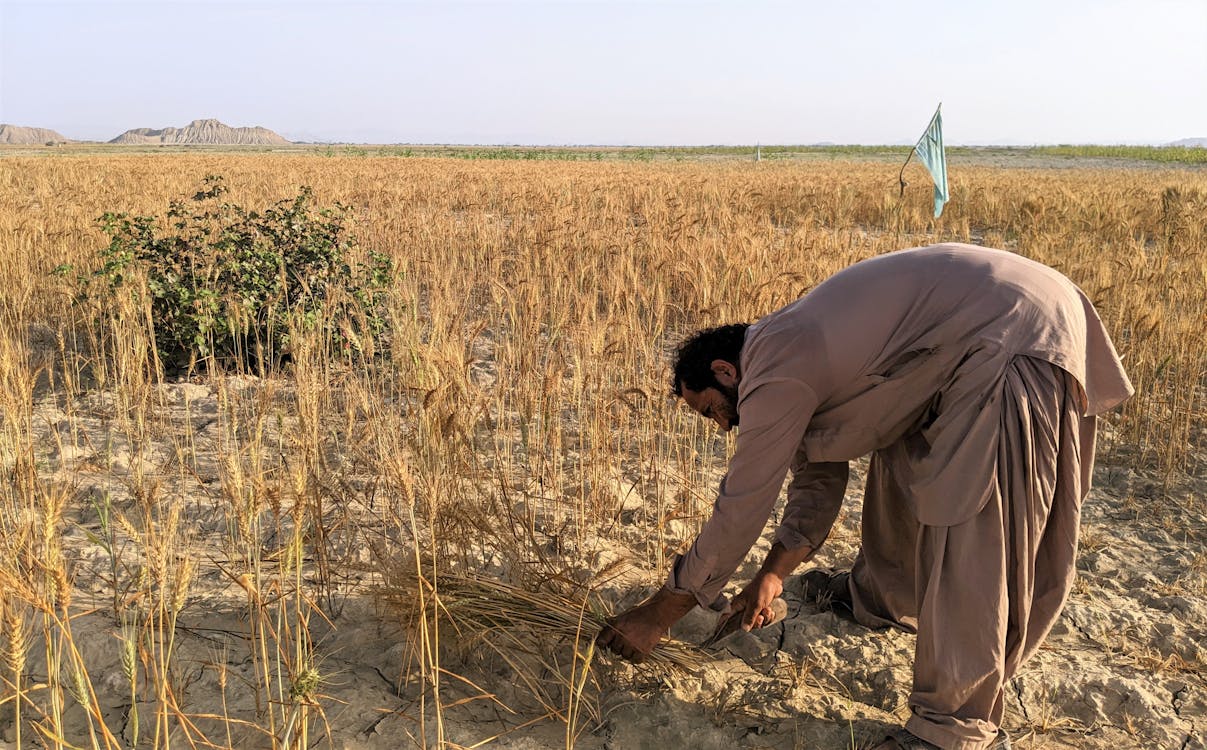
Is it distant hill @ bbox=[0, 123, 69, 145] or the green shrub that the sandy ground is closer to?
the green shrub

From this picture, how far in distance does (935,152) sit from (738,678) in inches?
147

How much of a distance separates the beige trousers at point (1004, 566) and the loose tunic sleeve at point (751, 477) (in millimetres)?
378

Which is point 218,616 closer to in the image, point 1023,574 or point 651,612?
point 651,612

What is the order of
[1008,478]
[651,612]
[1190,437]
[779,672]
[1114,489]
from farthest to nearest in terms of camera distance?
[1190,437] < [1114,489] < [779,672] < [651,612] < [1008,478]

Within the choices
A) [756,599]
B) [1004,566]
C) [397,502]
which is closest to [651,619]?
[756,599]

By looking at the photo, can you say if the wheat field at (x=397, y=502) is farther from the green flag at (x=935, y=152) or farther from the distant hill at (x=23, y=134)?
the distant hill at (x=23, y=134)

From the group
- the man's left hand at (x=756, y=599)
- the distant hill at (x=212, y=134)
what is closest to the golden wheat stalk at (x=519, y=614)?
the man's left hand at (x=756, y=599)

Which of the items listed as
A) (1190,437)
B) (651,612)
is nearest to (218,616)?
(651,612)

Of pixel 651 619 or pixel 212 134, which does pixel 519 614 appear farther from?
pixel 212 134

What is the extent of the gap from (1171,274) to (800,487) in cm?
414

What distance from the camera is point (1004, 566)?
5.71 ft

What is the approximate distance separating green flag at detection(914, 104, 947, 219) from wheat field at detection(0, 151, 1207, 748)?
72cm

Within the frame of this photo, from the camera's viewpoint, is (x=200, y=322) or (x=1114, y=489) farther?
(x=200, y=322)

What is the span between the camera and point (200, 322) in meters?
3.68
